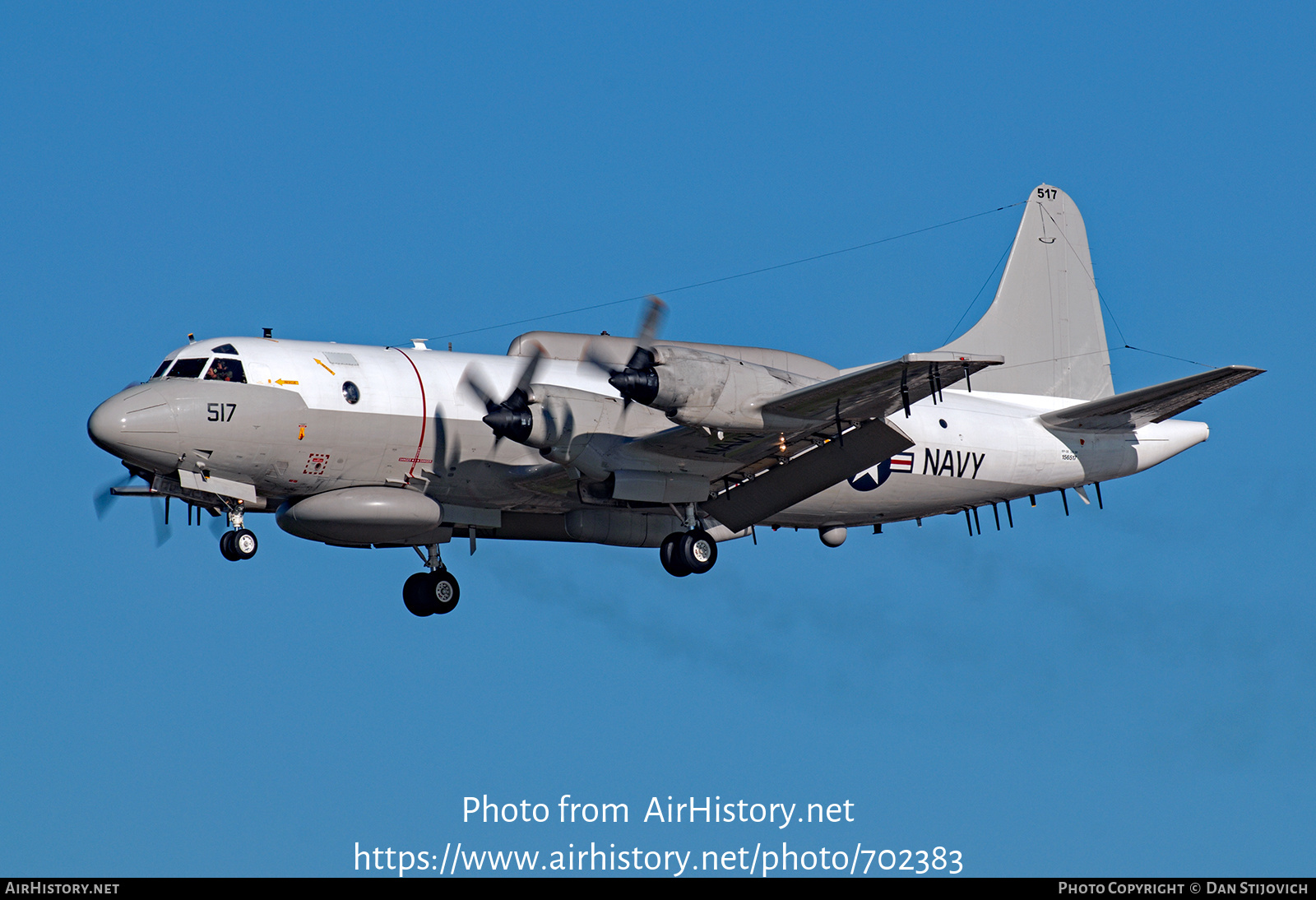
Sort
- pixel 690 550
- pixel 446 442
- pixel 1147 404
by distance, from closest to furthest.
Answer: pixel 446 442
pixel 690 550
pixel 1147 404

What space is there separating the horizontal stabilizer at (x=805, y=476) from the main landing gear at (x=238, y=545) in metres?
6.80

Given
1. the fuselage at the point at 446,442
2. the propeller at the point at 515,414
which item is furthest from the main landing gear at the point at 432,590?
the propeller at the point at 515,414

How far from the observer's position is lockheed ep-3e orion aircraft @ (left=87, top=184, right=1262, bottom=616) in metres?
21.7

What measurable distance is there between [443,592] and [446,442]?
3489 mm

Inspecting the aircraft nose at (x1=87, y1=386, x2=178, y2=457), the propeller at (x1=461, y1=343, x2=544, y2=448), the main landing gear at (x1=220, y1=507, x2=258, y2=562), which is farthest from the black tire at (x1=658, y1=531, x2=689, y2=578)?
the aircraft nose at (x1=87, y1=386, x2=178, y2=457)

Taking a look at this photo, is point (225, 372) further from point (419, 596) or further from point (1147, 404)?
point (1147, 404)

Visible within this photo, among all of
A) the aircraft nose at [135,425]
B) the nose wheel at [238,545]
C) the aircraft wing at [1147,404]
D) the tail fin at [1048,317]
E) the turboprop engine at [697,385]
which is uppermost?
the tail fin at [1048,317]

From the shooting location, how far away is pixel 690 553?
78.1 ft

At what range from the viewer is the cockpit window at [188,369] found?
22.4 metres

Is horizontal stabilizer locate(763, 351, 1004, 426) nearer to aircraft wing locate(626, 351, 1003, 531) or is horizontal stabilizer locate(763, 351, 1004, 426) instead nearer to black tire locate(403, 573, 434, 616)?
aircraft wing locate(626, 351, 1003, 531)

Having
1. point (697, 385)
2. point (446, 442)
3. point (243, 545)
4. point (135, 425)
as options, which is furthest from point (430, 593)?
point (697, 385)

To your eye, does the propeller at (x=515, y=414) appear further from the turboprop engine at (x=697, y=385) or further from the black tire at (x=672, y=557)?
the black tire at (x=672, y=557)

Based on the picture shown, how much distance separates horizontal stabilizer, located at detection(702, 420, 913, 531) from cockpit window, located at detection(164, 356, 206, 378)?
7.67 metres
